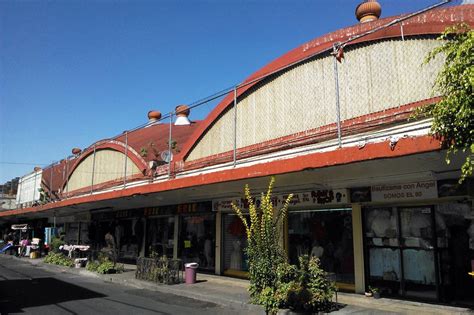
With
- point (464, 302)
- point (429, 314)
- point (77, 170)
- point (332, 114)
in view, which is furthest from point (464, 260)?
point (77, 170)

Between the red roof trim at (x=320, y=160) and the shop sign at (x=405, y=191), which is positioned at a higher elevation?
the red roof trim at (x=320, y=160)

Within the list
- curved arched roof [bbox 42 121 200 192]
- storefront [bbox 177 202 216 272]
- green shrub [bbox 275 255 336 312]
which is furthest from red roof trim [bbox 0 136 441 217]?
curved arched roof [bbox 42 121 200 192]

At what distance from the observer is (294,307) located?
9.91 metres

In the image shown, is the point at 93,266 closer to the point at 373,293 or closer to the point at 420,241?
the point at 373,293

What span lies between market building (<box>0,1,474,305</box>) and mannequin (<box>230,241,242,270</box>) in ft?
0.14

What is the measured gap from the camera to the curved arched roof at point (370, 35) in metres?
11.0

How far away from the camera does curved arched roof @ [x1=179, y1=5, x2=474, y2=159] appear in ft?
36.2

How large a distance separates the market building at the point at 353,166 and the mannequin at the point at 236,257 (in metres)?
0.04

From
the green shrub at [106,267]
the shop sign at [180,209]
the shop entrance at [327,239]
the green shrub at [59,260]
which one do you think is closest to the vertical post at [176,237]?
the shop sign at [180,209]

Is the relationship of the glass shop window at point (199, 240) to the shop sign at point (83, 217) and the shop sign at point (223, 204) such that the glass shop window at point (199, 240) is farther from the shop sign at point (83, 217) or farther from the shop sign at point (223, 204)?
the shop sign at point (83, 217)

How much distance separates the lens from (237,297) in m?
12.4

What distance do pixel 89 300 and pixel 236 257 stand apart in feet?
22.1

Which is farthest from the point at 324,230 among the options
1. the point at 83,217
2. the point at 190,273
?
the point at 83,217

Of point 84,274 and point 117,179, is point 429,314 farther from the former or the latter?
point 117,179
